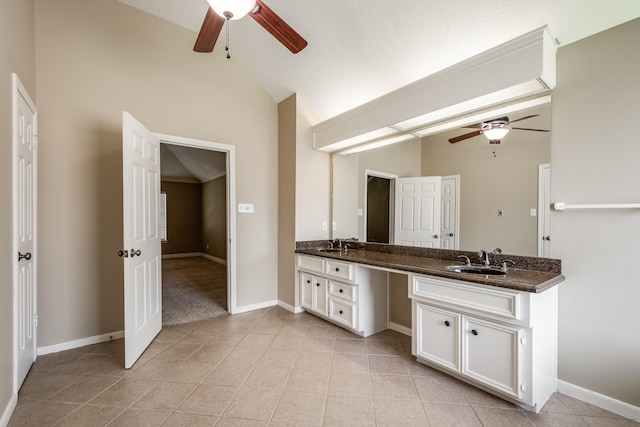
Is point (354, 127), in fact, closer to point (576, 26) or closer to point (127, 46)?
point (576, 26)

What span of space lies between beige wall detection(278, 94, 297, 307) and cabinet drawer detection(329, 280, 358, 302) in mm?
673

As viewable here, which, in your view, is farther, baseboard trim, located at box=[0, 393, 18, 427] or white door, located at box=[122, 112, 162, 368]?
white door, located at box=[122, 112, 162, 368]

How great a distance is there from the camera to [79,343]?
265 cm

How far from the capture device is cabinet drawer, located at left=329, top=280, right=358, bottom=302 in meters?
2.83

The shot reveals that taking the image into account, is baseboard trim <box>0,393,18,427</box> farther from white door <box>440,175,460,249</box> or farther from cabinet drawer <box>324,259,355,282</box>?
white door <box>440,175,460,249</box>

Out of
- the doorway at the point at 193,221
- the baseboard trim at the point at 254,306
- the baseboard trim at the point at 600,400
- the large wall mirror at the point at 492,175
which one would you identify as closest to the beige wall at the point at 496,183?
the large wall mirror at the point at 492,175

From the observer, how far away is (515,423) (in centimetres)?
164

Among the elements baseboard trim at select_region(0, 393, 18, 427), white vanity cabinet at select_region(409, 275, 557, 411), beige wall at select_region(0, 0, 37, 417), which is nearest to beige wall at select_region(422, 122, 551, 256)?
white vanity cabinet at select_region(409, 275, 557, 411)

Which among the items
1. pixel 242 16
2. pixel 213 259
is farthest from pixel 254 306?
pixel 213 259

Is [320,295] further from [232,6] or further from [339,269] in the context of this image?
[232,6]

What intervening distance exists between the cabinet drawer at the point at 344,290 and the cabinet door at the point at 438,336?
72cm

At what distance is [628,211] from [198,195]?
8932mm

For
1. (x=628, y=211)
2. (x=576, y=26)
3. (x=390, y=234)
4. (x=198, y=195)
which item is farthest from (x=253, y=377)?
(x=198, y=195)

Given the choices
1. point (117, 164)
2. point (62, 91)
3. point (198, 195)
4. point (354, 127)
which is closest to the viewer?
point (62, 91)
